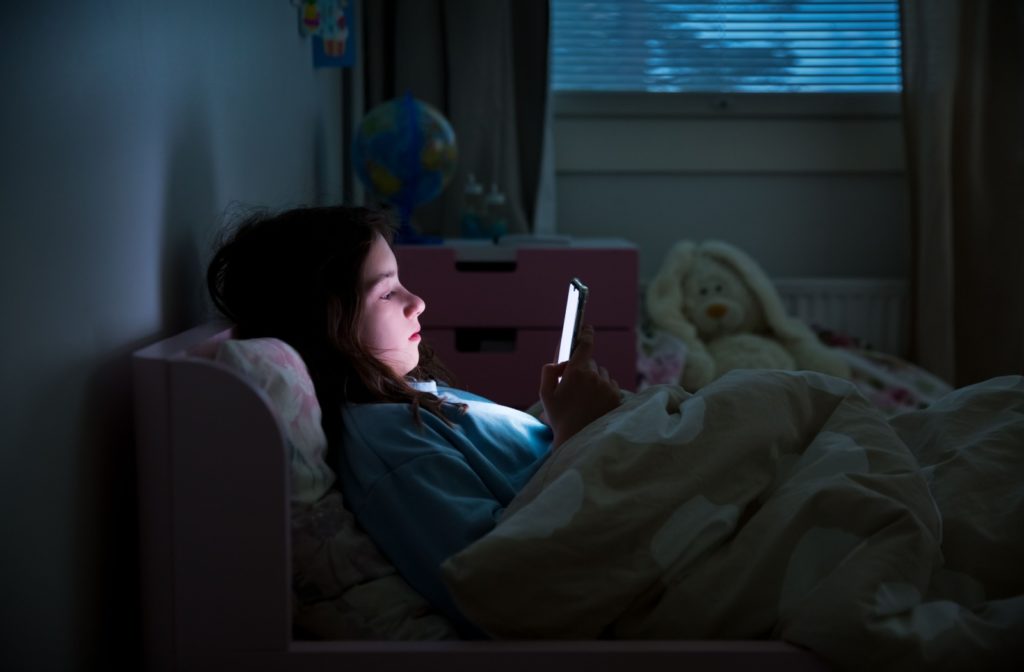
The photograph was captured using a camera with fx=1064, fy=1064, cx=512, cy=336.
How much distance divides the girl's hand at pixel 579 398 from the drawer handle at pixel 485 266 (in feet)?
3.92

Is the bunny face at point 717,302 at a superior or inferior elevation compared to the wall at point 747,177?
inferior

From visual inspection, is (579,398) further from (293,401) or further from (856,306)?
(856,306)

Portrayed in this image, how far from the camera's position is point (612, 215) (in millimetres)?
3037

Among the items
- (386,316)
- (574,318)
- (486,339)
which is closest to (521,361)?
(486,339)

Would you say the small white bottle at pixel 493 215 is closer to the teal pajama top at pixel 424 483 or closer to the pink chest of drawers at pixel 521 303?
the pink chest of drawers at pixel 521 303

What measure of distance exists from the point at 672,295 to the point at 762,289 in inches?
9.0

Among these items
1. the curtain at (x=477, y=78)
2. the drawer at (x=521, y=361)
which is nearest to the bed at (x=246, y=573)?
the drawer at (x=521, y=361)

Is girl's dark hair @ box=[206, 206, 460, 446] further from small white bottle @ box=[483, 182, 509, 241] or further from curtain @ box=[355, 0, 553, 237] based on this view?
curtain @ box=[355, 0, 553, 237]

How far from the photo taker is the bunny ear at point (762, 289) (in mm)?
2652

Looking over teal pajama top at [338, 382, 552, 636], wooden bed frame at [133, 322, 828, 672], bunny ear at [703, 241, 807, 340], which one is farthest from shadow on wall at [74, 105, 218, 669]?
bunny ear at [703, 241, 807, 340]

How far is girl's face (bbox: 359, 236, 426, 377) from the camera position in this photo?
1.24 m

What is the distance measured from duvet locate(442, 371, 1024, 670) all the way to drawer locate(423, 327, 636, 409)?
48.7 inches

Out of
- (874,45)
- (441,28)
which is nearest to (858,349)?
(874,45)

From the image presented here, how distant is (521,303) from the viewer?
89.3 inches
